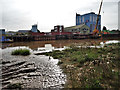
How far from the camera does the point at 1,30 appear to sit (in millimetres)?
36750

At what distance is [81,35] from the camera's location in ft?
162

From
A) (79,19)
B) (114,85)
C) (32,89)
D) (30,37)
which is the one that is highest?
(79,19)

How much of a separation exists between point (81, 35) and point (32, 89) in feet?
154

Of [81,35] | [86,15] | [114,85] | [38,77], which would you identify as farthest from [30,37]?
[114,85]

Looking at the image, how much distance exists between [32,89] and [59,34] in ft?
145

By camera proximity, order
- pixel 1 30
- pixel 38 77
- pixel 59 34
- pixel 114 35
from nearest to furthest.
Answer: pixel 38 77
pixel 1 30
pixel 59 34
pixel 114 35

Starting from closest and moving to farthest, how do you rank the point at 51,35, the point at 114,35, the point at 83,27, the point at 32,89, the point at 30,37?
the point at 32,89
the point at 30,37
the point at 51,35
the point at 83,27
the point at 114,35

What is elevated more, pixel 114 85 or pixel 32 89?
pixel 114 85

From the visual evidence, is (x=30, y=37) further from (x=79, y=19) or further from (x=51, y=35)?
(x=79, y=19)

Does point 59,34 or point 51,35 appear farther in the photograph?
point 59,34

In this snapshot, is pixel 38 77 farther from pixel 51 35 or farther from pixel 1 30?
Result: pixel 51 35

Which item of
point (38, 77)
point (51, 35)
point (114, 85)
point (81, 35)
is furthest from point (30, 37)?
point (114, 85)

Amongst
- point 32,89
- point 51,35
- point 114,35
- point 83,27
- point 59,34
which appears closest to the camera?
point 32,89

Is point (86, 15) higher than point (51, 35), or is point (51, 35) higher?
point (86, 15)
